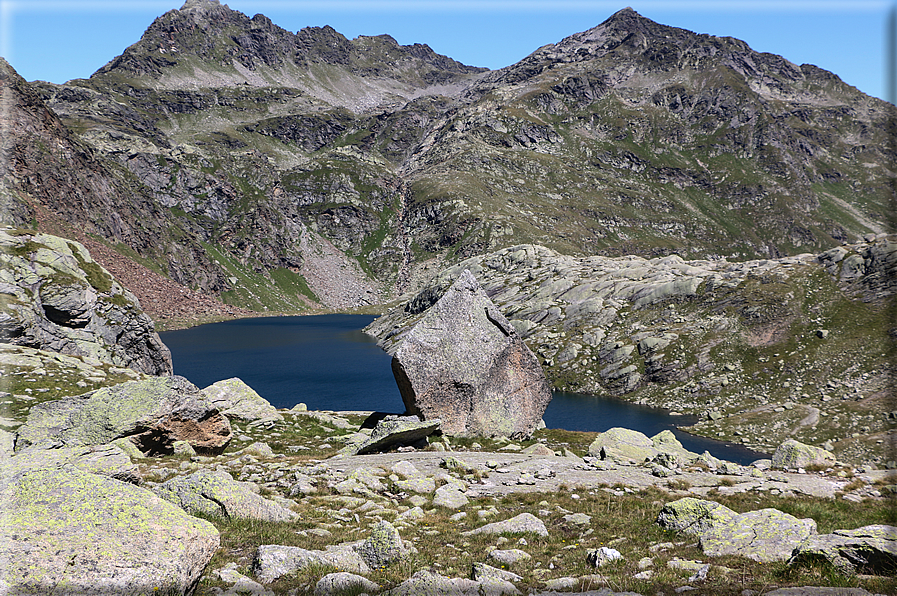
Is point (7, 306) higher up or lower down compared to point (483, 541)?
higher up

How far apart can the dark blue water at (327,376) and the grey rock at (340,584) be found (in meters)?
62.3

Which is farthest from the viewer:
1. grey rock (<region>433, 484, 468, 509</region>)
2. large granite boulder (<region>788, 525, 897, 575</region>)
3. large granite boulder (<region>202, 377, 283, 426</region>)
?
large granite boulder (<region>202, 377, 283, 426</region>)

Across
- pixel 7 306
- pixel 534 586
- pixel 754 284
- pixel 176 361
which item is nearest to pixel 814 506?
pixel 534 586

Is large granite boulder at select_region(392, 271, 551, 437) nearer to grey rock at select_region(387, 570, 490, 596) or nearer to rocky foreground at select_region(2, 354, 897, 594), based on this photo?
rocky foreground at select_region(2, 354, 897, 594)

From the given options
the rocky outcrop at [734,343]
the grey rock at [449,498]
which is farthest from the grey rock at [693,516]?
the rocky outcrop at [734,343]

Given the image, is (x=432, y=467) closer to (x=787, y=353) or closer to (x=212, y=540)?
(x=212, y=540)

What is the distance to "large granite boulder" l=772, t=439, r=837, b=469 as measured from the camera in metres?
29.2

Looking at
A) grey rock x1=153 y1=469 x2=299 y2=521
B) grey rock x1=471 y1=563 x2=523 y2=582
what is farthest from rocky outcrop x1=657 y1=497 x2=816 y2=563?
grey rock x1=153 y1=469 x2=299 y2=521

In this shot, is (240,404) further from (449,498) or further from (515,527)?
(515,527)

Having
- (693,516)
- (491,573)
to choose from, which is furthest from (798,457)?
(491,573)

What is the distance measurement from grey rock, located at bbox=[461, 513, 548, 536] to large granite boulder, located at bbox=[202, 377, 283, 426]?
24647 millimetres

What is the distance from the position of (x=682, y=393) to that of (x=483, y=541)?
273 ft

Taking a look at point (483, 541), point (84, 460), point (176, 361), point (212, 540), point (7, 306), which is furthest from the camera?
point (176, 361)

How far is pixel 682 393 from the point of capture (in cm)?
8475
